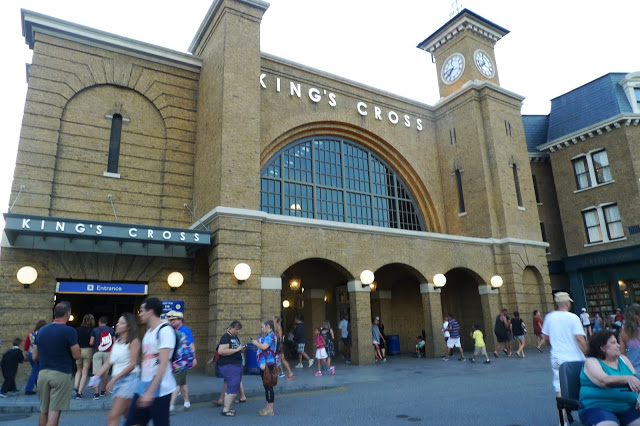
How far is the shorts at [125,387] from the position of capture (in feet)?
16.0

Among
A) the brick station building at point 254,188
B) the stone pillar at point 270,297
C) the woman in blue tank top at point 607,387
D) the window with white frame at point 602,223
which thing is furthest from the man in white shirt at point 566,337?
the window with white frame at point 602,223

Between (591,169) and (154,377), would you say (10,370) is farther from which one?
(591,169)

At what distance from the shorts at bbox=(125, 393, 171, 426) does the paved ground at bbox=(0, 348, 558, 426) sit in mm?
3664

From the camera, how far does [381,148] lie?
76.1ft

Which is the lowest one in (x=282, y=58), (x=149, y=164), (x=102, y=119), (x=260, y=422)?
(x=260, y=422)

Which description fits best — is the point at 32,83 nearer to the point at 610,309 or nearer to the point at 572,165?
the point at 572,165

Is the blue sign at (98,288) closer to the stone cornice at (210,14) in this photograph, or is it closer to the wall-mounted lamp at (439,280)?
the stone cornice at (210,14)

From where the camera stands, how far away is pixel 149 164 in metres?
16.6

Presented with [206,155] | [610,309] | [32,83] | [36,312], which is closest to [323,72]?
[206,155]

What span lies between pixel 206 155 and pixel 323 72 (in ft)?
26.8

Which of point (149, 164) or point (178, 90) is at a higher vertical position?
point (178, 90)

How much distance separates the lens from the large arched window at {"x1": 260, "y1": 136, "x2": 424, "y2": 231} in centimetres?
1986

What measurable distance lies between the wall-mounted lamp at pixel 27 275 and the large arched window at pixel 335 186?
8721 mm

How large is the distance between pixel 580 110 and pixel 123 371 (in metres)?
32.5
